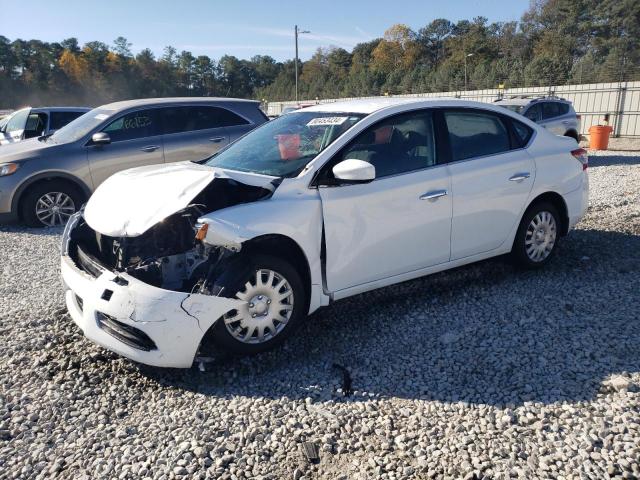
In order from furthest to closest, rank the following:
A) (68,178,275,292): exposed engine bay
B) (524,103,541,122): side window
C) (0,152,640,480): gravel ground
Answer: (524,103,541,122): side window, (68,178,275,292): exposed engine bay, (0,152,640,480): gravel ground

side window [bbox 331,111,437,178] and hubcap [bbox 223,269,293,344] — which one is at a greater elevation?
side window [bbox 331,111,437,178]

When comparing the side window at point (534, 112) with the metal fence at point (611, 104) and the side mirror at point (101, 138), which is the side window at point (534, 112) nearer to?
the metal fence at point (611, 104)

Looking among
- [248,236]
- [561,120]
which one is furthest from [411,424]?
[561,120]

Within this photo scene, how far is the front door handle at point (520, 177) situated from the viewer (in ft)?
15.2

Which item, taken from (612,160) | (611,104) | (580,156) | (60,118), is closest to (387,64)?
(611,104)

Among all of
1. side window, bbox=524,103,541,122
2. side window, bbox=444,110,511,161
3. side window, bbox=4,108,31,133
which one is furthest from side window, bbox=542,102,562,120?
side window, bbox=4,108,31,133

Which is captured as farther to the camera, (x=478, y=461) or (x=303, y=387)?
(x=303, y=387)

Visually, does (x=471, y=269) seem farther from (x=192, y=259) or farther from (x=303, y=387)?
(x=192, y=259)

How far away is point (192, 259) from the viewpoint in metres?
3.46

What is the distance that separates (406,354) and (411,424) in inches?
31.3

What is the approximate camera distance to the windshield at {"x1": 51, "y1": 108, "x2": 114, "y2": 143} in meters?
7.72

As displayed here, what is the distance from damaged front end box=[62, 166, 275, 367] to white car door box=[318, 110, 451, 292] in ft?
1.92

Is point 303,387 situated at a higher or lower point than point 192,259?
lower

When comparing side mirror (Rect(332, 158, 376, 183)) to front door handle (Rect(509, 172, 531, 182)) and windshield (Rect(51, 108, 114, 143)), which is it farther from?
windshield (Rect(51, 108, 114, 143))
